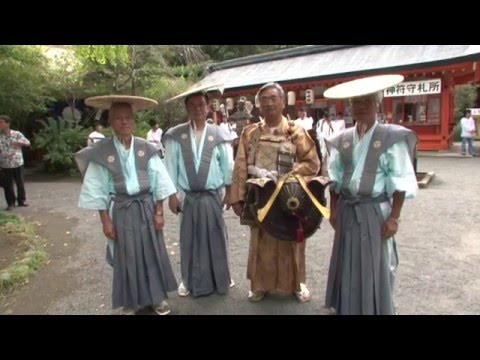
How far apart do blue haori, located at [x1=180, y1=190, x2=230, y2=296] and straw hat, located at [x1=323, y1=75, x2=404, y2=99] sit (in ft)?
4.99

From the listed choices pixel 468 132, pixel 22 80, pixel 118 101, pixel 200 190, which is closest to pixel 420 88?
pixel 468 132

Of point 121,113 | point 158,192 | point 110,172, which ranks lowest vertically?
point 158,192

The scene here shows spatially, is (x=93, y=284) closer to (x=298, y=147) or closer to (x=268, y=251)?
(x=268, y=251)

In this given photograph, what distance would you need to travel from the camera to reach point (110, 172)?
3104 millimetres

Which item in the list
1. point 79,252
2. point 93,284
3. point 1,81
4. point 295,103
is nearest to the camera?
point 93,284

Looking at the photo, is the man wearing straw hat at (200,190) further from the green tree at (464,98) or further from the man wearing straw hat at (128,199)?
the green tree at (464,98)

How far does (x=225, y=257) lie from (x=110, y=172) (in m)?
1.35

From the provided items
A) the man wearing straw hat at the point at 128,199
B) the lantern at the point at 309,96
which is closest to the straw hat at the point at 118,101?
the man wearing straw hat at the point at 128,199

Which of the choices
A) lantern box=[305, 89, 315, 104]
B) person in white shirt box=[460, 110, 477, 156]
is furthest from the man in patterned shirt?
person in white shirt box=[460, 110, 477, 156]

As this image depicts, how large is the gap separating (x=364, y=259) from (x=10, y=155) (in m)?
7.54

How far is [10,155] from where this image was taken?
25.5 ft

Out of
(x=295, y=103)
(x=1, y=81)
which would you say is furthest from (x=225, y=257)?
(x=295, y=103)

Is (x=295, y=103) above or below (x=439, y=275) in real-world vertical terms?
above

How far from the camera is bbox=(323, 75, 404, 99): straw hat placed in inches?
98.0
